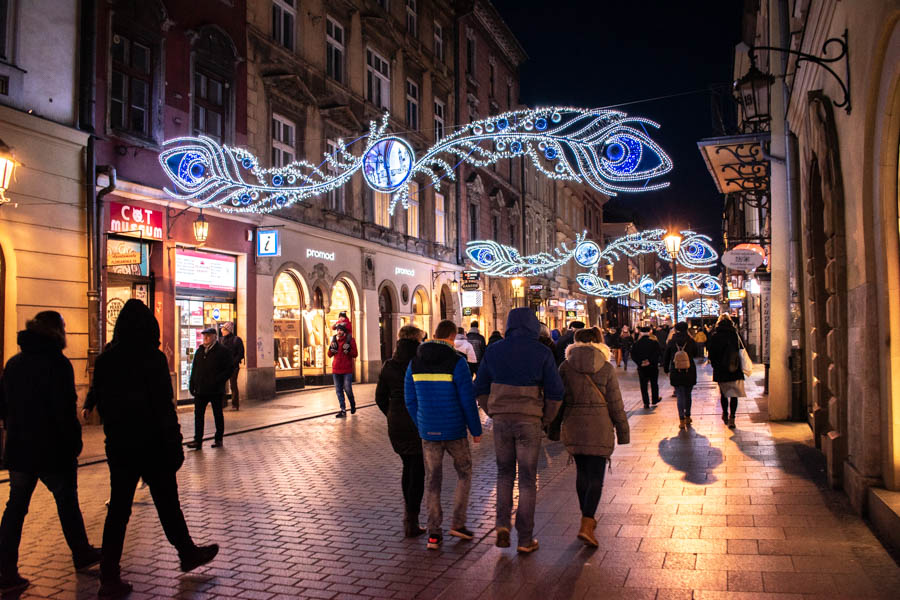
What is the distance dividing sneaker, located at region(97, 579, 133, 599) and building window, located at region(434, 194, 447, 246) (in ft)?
90.1

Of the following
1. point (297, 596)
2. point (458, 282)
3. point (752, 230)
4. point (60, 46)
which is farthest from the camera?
point (458, 282)

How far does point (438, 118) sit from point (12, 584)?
97.3 ft

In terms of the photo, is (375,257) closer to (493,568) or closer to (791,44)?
(791,44)

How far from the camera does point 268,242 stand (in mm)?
20188

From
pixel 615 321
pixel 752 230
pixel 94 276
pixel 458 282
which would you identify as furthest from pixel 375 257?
pixel 615 321

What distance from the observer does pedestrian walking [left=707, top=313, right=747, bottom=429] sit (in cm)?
1327

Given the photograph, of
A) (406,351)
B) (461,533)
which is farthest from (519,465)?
(406,351)

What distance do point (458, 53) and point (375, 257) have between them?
1279 cm

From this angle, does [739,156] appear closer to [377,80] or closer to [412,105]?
[377,80]

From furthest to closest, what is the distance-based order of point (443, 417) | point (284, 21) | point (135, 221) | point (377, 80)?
point (377, 80)
point (284, 21)
point (135, 221)
point (443, 417)

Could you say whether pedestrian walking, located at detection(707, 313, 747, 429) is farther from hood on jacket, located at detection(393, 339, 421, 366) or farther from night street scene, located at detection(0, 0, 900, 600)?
hood on jacket, located at detection(393, 339, 421, 366)

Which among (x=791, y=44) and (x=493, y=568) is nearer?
(x=493, y=568)

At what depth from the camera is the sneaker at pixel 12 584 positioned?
18.1ft

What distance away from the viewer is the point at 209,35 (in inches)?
742
